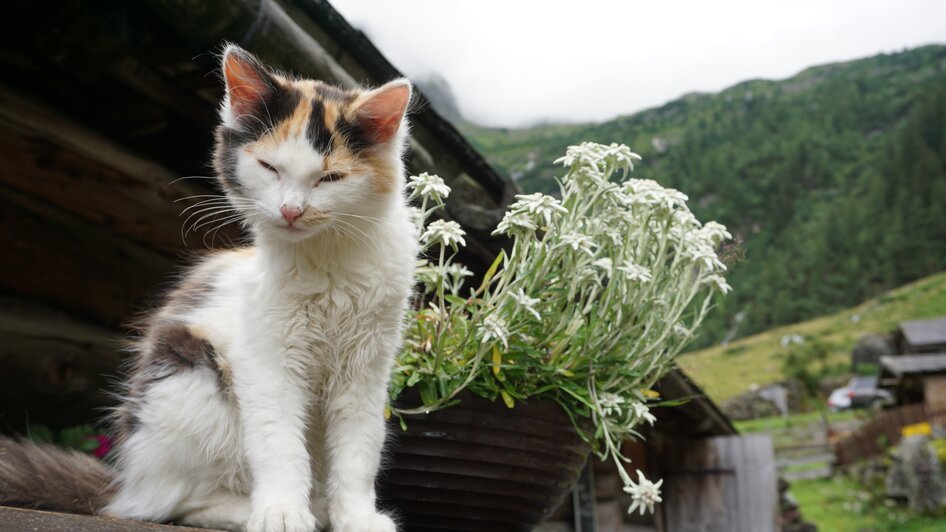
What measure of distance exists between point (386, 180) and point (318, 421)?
548 mm

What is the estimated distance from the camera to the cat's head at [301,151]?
154 centimetres

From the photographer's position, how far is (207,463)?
1.59 meters

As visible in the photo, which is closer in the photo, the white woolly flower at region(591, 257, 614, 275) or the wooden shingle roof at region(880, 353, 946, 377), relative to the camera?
the white woolly flower at region(591, 257, 614, 275)

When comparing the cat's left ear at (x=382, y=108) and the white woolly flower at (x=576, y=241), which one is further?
the white woolly flower at (x=576, y=241)

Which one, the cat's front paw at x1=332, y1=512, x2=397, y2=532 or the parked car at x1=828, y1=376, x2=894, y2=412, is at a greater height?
the parked car at x1=828, y1=376, x2=894, y2=412

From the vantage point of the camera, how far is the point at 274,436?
1484mm

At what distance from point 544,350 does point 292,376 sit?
67 cm

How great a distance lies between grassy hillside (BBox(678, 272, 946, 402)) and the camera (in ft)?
136

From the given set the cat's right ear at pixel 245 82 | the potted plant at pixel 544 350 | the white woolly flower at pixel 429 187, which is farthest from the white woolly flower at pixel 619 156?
the cat's right ear at pixel 245 82

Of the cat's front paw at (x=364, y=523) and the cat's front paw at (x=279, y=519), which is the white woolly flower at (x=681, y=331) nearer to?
the cat's front paw at (x=364, y=523)

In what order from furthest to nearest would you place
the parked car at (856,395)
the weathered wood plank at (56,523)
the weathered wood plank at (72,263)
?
the parked car at (856,395) < the weathered wood plank at (72,263) < the weathered wood plank at (56,523)

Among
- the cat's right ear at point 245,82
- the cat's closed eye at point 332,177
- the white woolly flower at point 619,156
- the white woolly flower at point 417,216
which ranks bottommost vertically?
the cat's closed eye at point 332,177

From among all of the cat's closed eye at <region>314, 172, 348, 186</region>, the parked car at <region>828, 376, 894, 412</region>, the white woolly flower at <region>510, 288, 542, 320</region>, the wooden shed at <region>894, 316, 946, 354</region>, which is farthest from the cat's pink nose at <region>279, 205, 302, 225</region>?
the parked car at <region>828, 376, 894, 412</region>

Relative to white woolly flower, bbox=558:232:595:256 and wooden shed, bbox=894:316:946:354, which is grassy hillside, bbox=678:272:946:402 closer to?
wooden shed, bbox=894:316:946:354
